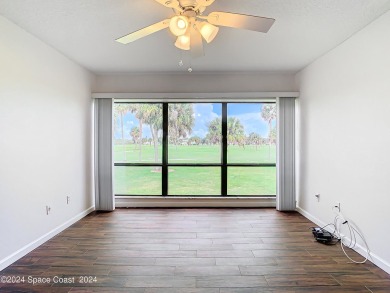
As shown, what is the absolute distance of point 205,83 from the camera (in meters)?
4.46

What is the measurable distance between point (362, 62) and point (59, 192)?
13.7ft

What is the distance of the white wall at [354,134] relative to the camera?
7.86 ft

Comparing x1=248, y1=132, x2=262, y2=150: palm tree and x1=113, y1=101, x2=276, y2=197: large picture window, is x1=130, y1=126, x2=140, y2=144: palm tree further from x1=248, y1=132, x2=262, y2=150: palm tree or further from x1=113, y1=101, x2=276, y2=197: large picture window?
x1=248, y1=132, x2=262, y2=150: palm tree

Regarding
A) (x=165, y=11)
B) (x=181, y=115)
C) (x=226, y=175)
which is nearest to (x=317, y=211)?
(x=226, y=175)

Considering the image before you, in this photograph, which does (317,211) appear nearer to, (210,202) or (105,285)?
(210,202)

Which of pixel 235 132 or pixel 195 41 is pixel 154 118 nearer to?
pixel 235 132

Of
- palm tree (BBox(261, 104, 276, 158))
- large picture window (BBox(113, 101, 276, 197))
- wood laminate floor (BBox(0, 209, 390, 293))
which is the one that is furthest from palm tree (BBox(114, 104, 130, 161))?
palm tree (BBox(261, 104, 276, 158))

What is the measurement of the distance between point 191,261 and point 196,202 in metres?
2.10

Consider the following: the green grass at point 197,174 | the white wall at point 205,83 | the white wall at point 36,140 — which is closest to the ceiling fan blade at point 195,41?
the white wall at point 36,140

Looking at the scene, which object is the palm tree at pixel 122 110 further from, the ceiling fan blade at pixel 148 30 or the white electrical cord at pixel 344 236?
the white electrical cord at pixel 344 236

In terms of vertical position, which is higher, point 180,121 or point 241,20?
point 241,20

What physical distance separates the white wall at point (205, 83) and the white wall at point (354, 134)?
0.56m

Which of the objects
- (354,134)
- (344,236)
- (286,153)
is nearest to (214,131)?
(286,153)

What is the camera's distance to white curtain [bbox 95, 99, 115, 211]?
440cm
